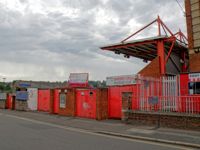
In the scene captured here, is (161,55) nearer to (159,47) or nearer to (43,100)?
(159,47)

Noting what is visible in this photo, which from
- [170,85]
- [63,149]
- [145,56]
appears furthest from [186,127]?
[145,56]

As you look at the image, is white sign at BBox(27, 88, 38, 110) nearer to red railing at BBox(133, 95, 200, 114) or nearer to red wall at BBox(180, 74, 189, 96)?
red railing at BBox(133, 95, 200, 114)

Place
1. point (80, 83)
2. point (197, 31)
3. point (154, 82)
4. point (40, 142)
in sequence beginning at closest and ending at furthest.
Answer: point (40, 142), point (154, 82), point (197, 31), point (80, 83)

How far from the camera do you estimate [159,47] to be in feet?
74.4

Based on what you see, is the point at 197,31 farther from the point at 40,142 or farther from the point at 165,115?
the point at 40,142

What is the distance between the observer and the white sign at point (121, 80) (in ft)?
62.8

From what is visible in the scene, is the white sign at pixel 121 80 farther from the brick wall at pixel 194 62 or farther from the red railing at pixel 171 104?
the brick wall at pixel 194 62

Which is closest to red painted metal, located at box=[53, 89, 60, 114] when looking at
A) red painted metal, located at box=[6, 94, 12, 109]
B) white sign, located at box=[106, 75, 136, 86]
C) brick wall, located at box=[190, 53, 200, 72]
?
white sign, located at box=[106, 75, 136, 86]

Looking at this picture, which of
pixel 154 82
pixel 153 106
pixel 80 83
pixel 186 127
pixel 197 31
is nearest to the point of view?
pixel 186 127

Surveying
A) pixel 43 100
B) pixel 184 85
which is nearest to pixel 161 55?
pixel 184 85

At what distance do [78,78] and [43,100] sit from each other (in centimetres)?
645

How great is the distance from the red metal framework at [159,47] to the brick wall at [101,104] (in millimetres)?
5674

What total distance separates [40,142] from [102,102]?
32.1ft

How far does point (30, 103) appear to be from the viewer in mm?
30375
